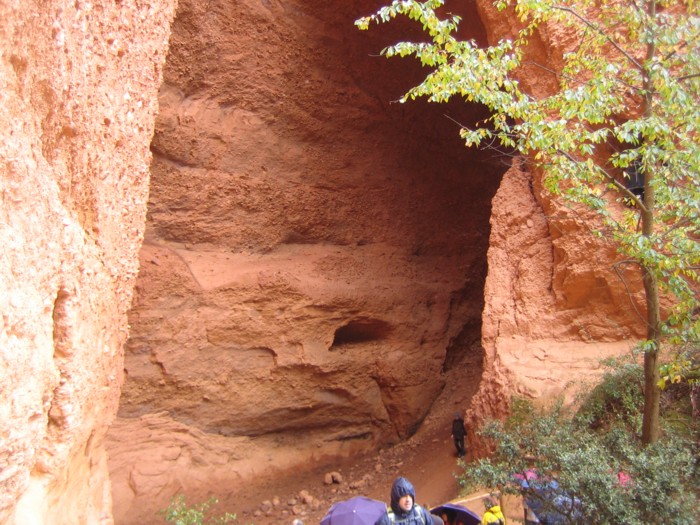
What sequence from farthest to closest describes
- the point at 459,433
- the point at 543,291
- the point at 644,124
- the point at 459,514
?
the point at 459,433 → the point at 543,291 → the point at 459,514 → the point at 644,124


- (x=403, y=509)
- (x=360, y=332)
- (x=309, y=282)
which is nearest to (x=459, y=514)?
(x=403, y=509)

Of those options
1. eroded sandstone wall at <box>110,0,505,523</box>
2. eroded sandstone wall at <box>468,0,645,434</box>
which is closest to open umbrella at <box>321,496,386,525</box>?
eroded sandstone wall at <box>468,0,645,434</box>

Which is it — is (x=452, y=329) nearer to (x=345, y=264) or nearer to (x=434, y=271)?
(x=434, y=271)

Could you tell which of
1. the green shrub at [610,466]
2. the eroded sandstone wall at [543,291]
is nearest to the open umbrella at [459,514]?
the green shrub at [610,466]

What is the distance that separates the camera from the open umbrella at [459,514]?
178 inches

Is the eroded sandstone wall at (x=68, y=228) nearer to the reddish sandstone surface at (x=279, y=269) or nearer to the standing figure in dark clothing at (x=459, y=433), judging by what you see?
the reddish sandstone surface at (x=279, y=269)

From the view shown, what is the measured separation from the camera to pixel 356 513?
421cm

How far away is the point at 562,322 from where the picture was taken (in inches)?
251

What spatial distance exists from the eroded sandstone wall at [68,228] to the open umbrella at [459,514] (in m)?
2.55

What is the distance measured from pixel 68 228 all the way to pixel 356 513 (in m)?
2.70

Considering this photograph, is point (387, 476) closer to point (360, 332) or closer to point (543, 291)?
point (360, 332)

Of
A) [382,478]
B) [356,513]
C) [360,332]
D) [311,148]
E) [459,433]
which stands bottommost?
[382,478]

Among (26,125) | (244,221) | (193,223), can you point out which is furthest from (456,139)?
(26,125)

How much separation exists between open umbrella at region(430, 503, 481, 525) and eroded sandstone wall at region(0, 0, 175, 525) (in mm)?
2553
